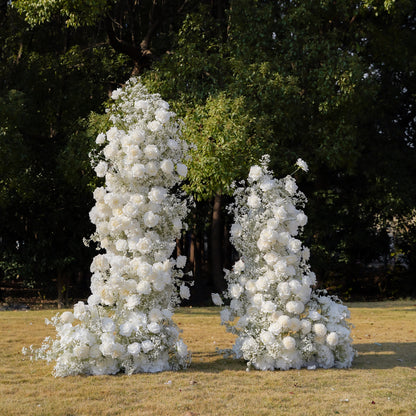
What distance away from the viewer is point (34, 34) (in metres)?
18.5

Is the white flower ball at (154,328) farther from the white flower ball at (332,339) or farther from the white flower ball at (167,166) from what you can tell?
the white flower ball at (332,339)

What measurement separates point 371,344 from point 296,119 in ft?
26.5

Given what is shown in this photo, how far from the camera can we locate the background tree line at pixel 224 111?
50.0ft

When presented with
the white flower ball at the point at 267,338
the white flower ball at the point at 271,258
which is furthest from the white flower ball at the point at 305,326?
the white flower ball at the point at 271,258

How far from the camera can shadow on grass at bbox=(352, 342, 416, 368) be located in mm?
7958

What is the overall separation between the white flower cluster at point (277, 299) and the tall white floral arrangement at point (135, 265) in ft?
2.83

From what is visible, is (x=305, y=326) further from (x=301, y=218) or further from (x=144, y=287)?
(x=144, y=287)

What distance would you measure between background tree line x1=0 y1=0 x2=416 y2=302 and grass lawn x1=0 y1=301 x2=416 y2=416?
6.81 metres

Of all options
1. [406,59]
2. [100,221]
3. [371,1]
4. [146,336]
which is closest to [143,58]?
[371,1]

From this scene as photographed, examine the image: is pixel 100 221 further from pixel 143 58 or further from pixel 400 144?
pixel 400 144

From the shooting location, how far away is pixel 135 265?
7.38m

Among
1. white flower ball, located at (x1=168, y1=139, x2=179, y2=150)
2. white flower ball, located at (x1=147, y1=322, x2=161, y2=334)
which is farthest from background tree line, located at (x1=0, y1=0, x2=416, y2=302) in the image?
white flower ball, located at (x1=147, y1=322, x2=161, y2=334)

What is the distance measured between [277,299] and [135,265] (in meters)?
1.83

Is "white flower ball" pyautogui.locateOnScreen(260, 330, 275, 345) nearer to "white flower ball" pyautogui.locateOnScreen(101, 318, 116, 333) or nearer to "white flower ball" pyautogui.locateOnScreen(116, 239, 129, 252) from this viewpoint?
"white flower ball" pyautogui.locateOnScreen(101, 318, 116, 333)
